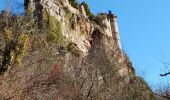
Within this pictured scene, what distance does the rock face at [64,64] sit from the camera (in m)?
22.1

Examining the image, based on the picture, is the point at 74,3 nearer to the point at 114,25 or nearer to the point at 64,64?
the point at 114,25

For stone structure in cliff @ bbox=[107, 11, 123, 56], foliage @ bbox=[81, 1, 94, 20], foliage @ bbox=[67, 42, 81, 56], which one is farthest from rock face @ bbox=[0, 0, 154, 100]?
stone structure in cliff @ bbox=[107, 11, 123, 56]

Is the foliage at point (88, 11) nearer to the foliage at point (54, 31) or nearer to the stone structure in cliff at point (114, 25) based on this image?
the stone structure in cliff at point (114, 25)

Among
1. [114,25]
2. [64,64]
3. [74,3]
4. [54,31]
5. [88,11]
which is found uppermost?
[114,25]

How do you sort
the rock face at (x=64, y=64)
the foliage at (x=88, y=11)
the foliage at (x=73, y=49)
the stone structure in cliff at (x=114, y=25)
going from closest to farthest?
1. the rock face at (x=64, y=64)
2. the foliage at (x=73, y=49)
3. the foliage at (x=88, y=11)
4. the stone structure in cliff at (x=114, y=25)

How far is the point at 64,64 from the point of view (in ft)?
102

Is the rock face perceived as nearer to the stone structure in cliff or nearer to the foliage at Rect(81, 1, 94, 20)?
the foliage at Rect(81, 1, 94, 20)

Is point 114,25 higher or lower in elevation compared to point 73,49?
higher

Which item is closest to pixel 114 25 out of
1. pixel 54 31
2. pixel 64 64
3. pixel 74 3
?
pixel 74 3

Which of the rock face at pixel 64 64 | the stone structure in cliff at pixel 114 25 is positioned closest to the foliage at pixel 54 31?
the rock face at pixel 64 64

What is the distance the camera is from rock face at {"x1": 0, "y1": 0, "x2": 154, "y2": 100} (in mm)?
22078

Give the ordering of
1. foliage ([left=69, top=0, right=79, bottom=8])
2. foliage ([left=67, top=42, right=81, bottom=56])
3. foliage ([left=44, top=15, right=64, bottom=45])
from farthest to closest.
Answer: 1. foliage ([left=69, top=0, right=79, bottom=8])
2. foliage ([left=67, top=42, right=81, bottom=56])
3. foliage ([left=44, top=15, right=64, bottom=45])

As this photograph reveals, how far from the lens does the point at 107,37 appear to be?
1831 inches

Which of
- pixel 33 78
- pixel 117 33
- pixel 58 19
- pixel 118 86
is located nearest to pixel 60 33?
pixel 58 19
